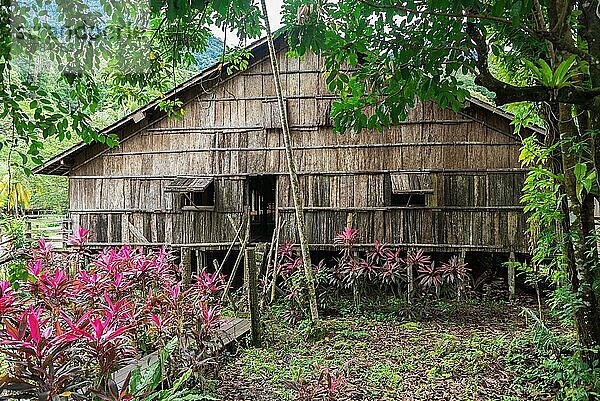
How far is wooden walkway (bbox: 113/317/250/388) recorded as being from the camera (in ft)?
14.2

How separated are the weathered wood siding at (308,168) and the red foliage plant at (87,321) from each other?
2.94m

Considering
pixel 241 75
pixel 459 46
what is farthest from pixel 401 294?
pixel 459 46

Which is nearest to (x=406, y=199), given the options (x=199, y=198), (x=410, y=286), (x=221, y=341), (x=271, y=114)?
(x=410, y=286)

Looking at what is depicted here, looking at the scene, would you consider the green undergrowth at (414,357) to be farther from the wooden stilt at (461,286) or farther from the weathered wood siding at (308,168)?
the weathered wood siding at (308,168)

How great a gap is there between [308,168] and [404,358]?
433 centimetres

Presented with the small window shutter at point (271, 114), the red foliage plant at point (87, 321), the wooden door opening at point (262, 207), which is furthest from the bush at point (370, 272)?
the wooden door opening at point (262, 207)

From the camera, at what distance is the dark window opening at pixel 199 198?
9.47 meters

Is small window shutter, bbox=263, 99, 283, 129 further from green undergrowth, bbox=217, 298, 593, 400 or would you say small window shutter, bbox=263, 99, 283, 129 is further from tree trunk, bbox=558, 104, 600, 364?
tree trunk, bbox=558, 104, 600, 364

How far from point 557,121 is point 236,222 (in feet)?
22.6

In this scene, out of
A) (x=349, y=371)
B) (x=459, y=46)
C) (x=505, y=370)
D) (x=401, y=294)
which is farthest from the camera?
(x=401, y=294)

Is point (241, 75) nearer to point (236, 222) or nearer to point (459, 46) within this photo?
point (236, 222)

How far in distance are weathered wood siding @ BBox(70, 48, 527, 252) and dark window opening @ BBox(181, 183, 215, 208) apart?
0.58 feet

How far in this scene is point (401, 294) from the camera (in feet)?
28.9

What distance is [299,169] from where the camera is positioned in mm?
9383
